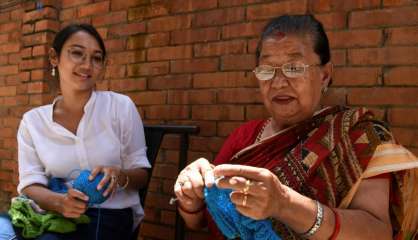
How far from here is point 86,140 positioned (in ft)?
7.75

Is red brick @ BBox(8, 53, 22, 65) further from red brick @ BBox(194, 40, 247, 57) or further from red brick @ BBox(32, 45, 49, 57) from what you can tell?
red brick @ BBox(194, 40, 247, 57)

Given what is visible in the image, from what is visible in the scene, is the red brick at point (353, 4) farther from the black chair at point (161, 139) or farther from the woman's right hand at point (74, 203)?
the woman's right hand at point (74, 203)

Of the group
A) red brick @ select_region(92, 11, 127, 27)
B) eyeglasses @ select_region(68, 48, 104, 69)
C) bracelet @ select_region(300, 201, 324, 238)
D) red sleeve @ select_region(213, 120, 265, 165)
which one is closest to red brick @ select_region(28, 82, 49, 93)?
red brick @ select_region(92, 11, 127, 27)

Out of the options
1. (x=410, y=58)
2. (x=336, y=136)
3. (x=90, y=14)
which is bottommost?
(x=336, y=136)

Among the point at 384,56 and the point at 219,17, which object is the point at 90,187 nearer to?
the point at 219,17

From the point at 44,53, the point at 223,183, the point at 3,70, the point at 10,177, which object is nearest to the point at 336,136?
the point at 223,183

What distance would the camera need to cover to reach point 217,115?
2688 mm

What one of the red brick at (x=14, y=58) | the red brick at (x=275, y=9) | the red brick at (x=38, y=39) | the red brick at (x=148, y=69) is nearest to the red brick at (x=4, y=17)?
the red brick at (x=14, y=58)

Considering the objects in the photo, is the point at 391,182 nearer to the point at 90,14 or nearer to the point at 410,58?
the point at 410,58

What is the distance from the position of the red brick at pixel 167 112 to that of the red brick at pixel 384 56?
1.12 meters

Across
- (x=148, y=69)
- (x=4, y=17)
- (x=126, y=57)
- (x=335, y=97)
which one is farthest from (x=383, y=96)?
(x=4, y=17)

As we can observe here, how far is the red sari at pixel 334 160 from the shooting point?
1588 millimetres

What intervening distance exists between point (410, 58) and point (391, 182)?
0.76 metres

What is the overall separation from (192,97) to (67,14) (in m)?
1.49
